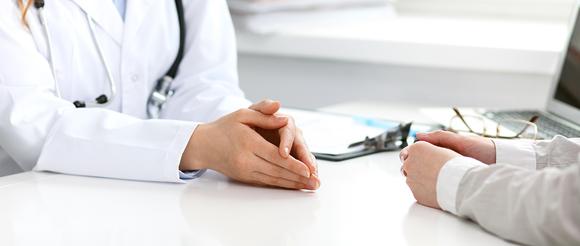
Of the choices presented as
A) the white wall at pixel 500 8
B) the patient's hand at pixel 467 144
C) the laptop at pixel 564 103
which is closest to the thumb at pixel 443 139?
the patient's hand at pixel 467 144

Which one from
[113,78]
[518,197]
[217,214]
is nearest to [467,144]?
[518,197]

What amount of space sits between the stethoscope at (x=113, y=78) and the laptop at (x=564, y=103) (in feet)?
1.97

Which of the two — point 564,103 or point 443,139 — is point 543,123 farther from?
point 443,139

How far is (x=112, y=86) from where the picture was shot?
55.4 inches

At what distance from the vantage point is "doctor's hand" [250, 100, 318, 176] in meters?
1.17

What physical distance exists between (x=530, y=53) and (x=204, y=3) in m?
0.80

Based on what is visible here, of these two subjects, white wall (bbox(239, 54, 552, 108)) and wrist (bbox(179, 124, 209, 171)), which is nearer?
wrist (bbox(179, 124, 209, 171))

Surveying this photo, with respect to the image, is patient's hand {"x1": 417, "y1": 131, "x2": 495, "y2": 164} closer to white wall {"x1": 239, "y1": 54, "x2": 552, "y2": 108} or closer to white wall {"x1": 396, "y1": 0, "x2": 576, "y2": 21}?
white wall {"x1": 239, "y1": 54, "x2": 552, "y2": 108}

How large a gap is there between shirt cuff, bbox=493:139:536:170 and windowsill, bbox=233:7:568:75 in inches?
32.6

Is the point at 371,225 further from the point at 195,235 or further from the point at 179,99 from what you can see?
the point at 179,99

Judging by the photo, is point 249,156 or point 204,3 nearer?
point 249,156

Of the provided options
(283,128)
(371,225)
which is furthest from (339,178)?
(371,225)

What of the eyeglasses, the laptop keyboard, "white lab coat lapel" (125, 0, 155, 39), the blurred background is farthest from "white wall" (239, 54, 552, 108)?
"white lab coat lapel" (125, 0, 155, 39)

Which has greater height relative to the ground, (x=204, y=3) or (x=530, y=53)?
(x=204, y=3)
